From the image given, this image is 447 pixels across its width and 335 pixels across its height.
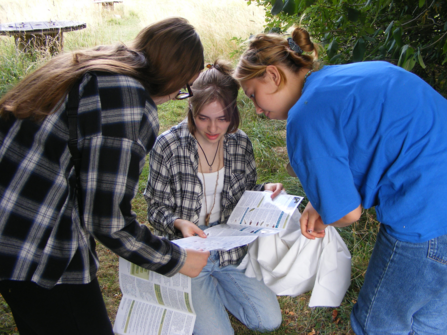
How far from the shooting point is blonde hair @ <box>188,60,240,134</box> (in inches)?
71.9

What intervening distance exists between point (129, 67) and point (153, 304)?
104 cm

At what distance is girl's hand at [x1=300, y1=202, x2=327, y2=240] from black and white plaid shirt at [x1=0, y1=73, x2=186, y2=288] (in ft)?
2.29

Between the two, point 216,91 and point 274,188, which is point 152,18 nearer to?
point 216,91

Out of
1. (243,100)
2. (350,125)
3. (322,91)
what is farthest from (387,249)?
(243,100)

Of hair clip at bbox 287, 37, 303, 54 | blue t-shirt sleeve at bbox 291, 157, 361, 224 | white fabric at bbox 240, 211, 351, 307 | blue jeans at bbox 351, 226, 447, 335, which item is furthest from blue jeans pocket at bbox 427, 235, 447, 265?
hair clip at bbox 287, 37, 303, 54

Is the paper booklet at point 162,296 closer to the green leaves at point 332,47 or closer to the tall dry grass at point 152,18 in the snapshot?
the green leaves at point 332,47

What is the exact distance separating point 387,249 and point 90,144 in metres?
1.05

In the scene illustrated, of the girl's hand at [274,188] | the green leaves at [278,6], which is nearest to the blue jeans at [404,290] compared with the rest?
the girl's hand at [274,188]

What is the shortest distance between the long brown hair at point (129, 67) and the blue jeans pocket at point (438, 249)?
38.5 inches

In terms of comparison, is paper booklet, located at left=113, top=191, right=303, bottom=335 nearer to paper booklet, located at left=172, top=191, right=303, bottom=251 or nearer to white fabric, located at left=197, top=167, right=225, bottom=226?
paper booklet, located at left=172, top=191, right=303, bottom=251

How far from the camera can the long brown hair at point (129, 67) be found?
101cm

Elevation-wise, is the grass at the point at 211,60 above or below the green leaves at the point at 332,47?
below

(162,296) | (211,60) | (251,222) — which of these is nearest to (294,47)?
(251,222)

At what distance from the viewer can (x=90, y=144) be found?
3.21 feet
